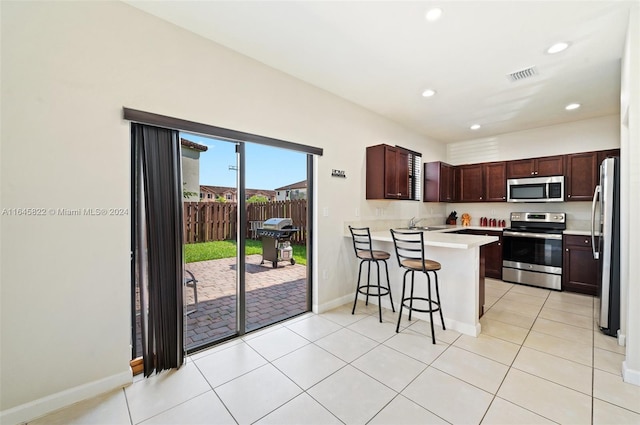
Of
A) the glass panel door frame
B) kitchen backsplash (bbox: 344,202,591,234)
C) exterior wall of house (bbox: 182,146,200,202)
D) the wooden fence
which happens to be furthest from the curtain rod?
kitchen backsplash (bbox: 344,202,591,234)

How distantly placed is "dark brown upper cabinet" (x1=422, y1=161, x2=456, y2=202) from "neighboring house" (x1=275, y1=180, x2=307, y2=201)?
3042 mm

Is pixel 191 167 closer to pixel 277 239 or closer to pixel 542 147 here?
pixel 277 239

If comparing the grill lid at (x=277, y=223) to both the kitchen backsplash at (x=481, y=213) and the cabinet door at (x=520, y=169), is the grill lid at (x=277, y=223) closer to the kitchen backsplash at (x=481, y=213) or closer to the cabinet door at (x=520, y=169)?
the kitchen backsplash at (x=481, y=213)

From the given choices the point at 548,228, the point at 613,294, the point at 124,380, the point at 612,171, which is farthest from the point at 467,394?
the point at 548,228

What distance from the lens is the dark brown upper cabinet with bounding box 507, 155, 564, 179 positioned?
455 centimetres

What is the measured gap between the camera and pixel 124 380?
6.58ft

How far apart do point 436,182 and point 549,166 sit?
1838 millimetres

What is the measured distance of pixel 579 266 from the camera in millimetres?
4039

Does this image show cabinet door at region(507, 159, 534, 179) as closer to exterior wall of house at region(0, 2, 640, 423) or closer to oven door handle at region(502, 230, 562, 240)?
oven door handle at region(502, 230, 562, 240)

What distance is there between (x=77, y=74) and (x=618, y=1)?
3.98 meters

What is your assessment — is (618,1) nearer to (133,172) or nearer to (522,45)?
(522,45)

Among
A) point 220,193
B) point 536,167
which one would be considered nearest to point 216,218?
point 220,193

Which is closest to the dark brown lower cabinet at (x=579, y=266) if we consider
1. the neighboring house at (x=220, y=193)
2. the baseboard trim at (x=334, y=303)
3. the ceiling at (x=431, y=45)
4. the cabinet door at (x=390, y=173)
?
the ceiling at (x=431, y=45)

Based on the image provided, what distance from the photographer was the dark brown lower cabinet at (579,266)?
394 centimetres
